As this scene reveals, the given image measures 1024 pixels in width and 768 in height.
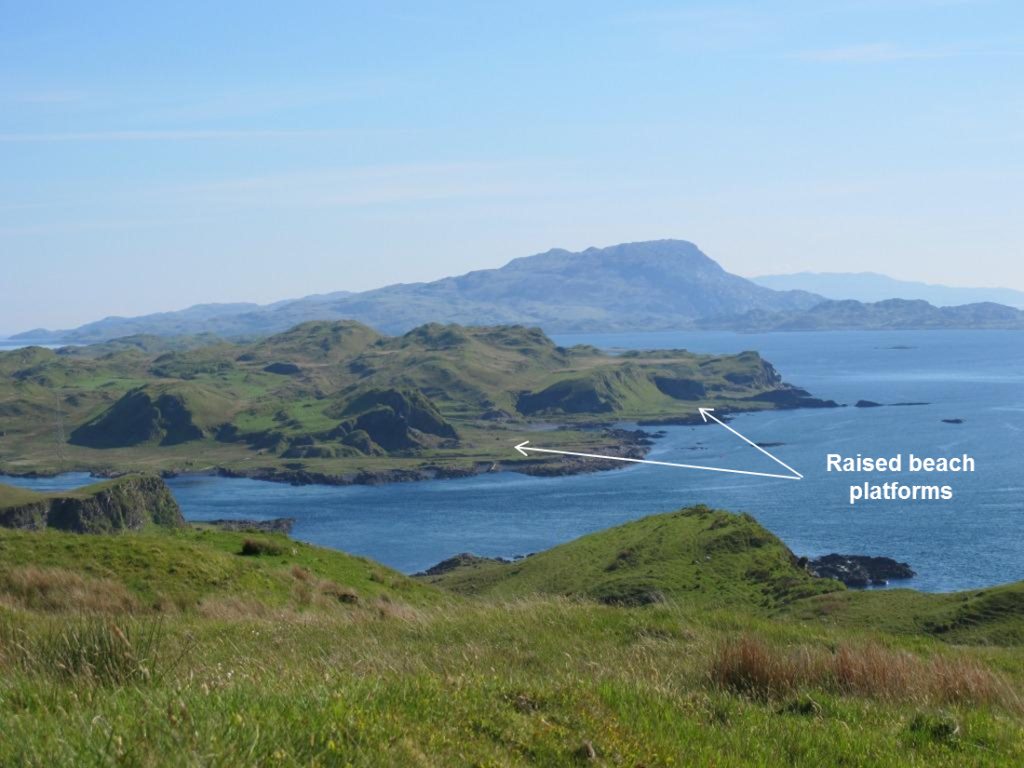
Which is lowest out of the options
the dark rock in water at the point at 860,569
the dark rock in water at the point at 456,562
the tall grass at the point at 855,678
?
the dark rock in water at the point at 456,562

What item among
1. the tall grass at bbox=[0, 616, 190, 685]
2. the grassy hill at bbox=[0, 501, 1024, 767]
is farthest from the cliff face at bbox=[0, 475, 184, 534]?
the tall grass at bbox=[0, 616, 190, 685]

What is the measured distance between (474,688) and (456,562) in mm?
102831

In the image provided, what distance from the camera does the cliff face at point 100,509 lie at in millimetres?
98250

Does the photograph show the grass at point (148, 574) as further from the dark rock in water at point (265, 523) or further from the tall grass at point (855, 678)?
the dark rock in water at point (265, 523)

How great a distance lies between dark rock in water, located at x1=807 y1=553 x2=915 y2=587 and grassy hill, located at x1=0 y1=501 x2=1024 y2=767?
7923 cm

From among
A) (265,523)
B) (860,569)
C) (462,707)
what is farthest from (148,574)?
(265,523)

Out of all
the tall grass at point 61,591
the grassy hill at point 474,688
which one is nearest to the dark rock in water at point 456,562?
the tall grass at point 61,591

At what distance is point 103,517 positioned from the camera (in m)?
116

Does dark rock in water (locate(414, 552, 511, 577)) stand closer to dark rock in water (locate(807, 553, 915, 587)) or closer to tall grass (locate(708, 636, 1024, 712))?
dark rock in water (locate(807, 553, 915, 587))

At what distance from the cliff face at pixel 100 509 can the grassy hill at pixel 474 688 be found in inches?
3233

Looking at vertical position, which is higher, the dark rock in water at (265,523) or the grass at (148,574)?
the grass at (148,574)

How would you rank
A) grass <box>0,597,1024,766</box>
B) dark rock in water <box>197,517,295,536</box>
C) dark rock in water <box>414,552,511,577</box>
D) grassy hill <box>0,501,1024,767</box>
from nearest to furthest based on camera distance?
grass <box>0,597,1024,766</box> → grassy hill <box>0,501,1024,767</box> → dark rock in water <box>414,552,511,577</box> → dark rock in water <box>197,517,295,536</box>

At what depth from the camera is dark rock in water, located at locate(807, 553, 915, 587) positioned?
92812 mm

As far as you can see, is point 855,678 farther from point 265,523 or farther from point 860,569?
point 265,523
